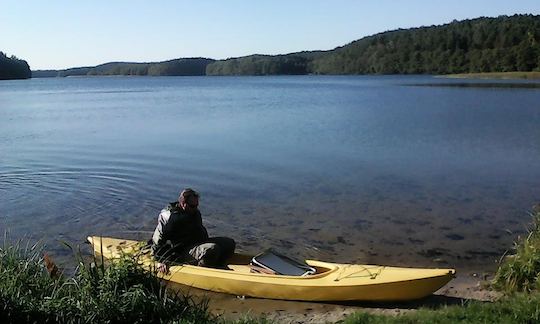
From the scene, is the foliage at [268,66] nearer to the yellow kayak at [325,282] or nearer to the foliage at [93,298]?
the yellow kayak at [325,282]

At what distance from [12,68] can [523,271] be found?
6254 inches

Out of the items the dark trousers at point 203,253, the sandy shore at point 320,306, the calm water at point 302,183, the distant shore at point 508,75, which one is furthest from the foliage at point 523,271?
the distant shore at point 508,75

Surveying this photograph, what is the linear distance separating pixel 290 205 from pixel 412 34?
149 meters

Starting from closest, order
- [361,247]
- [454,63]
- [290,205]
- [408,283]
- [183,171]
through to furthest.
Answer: [408,283]
[361,247]
[290,205]
[183,171]
[454,63]

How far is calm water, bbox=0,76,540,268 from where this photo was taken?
12.2m

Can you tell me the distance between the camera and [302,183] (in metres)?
16.9

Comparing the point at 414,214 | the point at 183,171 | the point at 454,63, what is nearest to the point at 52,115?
the point at 183,171

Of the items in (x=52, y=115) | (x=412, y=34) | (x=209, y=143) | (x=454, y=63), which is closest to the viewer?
(x=209, y=143)

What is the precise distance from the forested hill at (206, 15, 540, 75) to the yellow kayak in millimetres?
99910

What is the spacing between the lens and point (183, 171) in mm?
18938

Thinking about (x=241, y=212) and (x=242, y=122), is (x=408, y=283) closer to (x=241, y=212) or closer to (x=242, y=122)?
(x=241, y=212)

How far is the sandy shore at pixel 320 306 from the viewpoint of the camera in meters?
8.23

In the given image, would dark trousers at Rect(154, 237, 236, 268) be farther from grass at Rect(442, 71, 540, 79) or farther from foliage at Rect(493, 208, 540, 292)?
grass at Rect(442, 71, 540, 79)

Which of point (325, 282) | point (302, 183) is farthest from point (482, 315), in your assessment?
point (302, 183)
